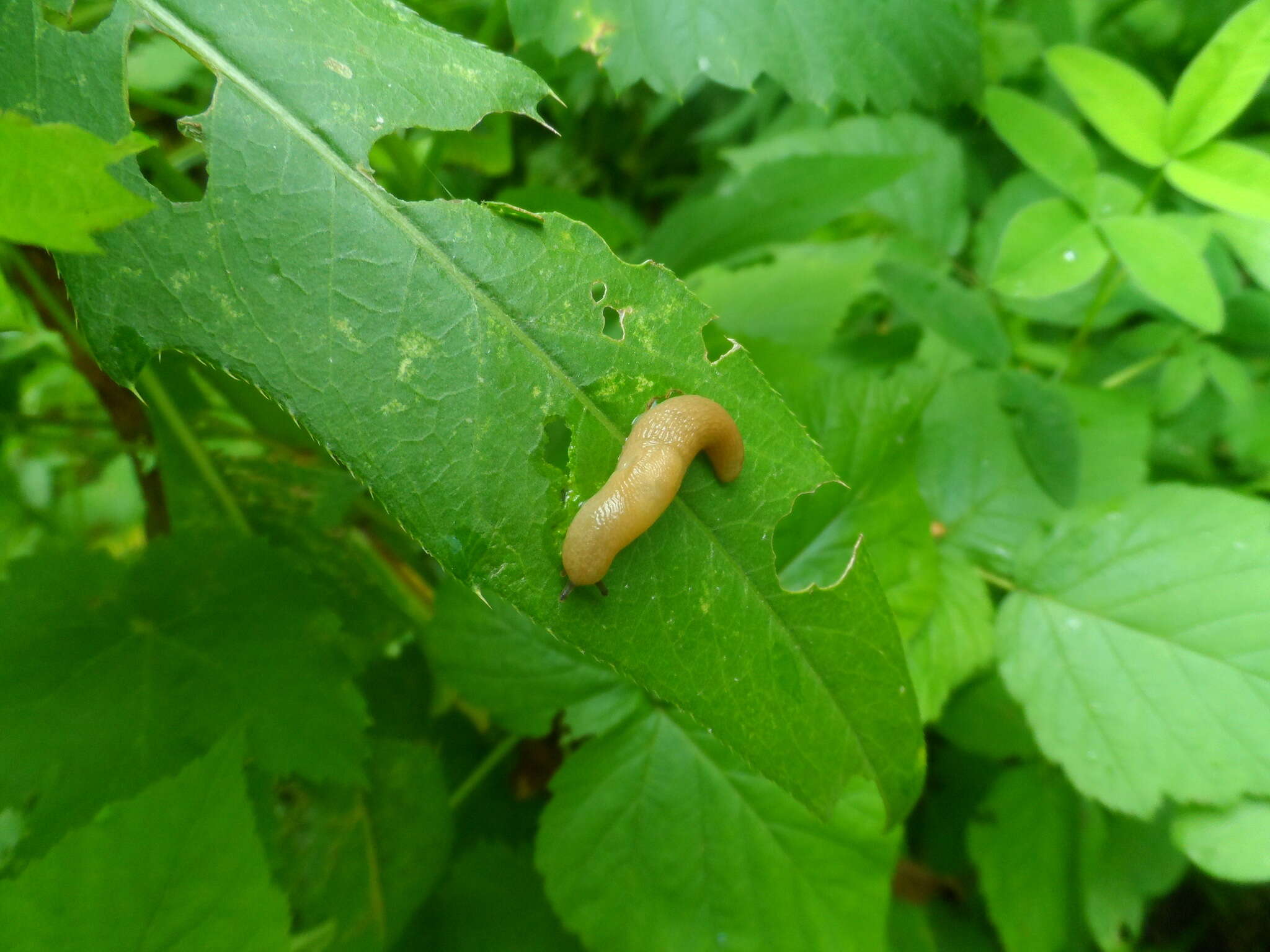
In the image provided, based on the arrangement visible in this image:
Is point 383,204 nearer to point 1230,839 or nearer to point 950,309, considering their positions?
point 950,309

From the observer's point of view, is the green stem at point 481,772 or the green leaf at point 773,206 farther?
the green leaf at point 773,206

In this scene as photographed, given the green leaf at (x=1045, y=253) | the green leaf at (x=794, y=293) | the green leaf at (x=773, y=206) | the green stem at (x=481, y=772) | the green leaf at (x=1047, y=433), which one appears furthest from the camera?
the green leaf at (x=794, y=293)

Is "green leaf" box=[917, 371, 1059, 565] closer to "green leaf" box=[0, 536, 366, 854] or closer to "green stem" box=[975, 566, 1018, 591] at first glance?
"green stem" box=[975, 566, 1018, 591]

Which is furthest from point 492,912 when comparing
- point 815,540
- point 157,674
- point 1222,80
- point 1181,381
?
point 1222,80

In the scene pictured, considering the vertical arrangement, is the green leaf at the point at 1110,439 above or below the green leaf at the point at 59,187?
below

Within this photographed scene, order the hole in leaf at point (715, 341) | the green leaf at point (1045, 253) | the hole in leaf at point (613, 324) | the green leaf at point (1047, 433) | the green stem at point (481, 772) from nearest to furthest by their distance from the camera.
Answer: the hole in leaf at point (715, 341), the hole in leaf at point (613, 324), the green leaf at point (1045, 253), the green leaf at point (1047, 433), the green stem at point (481, 772)

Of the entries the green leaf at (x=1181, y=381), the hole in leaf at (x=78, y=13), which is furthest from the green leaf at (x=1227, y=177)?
the hole in leaf at (x=78, y=13)

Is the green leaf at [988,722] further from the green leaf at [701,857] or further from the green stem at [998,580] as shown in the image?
the green leaf at [701,857]
